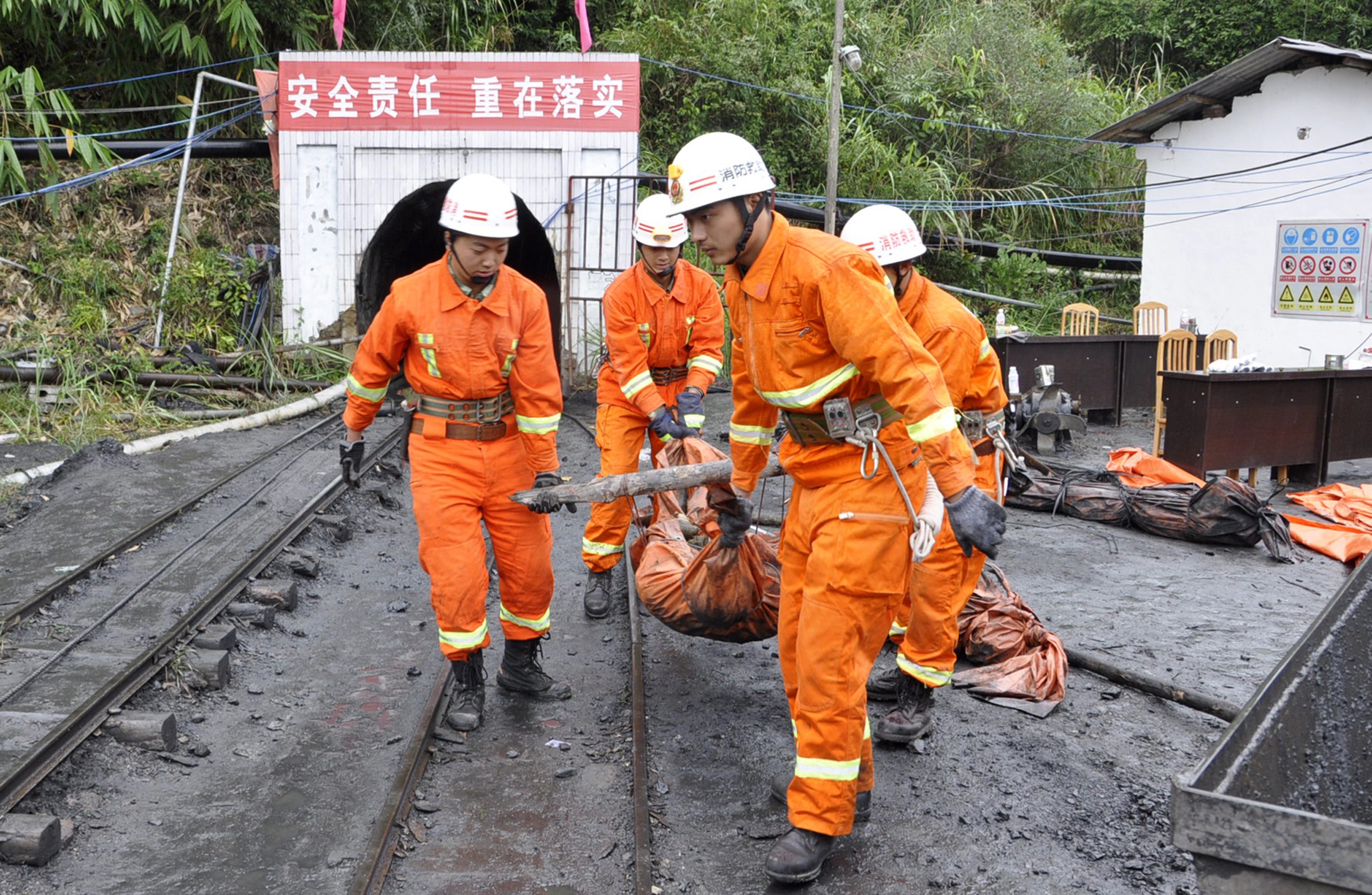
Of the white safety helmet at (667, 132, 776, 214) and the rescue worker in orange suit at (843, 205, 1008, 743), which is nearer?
the white safety helmet at (667, 132, 776, 214)

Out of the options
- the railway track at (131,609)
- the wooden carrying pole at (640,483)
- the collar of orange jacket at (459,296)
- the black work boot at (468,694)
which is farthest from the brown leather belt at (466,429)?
the railway track at (131,609)

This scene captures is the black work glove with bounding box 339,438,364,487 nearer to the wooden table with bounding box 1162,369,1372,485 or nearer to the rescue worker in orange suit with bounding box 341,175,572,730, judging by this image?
the rescue worker in orange suit with bounding box 341,175,572,730

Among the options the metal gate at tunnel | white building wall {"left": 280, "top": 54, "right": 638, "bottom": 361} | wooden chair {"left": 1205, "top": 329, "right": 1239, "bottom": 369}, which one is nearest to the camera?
wooden chair {"left": 1205, "top": 329, "right": 1239, "bottom": 369}

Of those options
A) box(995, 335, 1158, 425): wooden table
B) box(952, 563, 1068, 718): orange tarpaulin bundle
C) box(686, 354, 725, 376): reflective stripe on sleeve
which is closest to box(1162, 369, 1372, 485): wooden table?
box(995, 335, 1158, 425): wooden table

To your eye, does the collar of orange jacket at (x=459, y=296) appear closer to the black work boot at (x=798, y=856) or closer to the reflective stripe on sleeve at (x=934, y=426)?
the reflective stripe on sleeve at (x=934, y=426)

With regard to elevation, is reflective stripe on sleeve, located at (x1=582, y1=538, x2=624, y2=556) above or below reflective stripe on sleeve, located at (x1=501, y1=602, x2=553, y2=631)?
above

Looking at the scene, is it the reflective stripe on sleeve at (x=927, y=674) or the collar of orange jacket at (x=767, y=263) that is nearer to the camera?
the collar of orange jacket at (x=767, y=263)

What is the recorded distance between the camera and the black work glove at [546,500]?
4.40 metres

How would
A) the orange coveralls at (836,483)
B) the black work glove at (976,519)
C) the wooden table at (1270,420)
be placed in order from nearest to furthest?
the black work glove at (976,519)
the orange coveralls at (836,483)
the wooden table at (1270,420)

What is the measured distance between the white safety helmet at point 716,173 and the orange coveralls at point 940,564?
3.82 ft

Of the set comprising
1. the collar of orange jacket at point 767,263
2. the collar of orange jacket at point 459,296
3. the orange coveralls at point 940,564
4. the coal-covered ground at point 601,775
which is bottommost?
the coal-covered ground at point 601,775

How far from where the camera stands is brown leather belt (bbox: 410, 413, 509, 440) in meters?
4.51

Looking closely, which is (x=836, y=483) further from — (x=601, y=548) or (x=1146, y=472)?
(x=1146, y=472)

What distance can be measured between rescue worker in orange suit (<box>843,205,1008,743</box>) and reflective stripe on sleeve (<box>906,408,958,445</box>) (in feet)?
4.12
